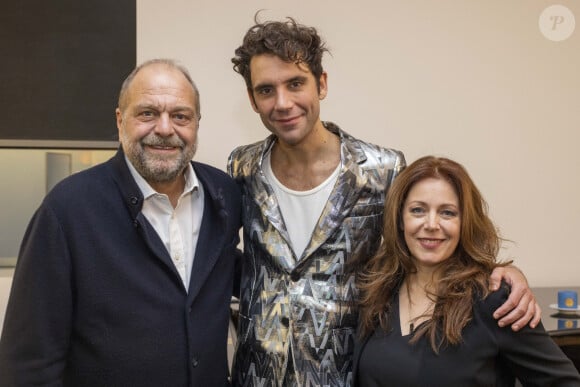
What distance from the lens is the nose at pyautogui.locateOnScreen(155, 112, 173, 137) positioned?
1.80 m

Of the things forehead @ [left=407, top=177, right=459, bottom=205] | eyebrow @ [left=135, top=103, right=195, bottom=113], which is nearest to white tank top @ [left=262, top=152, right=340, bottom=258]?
forehead @ [left=407, top=177, right=459, bottom=205]

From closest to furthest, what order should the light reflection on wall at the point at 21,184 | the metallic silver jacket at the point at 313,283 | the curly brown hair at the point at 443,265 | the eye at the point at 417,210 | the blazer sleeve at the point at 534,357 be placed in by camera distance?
the blazer sleeve at the point at 534,357
the curly brown hair at the point at 443,265
the eye at the point at 417,210
the metallic silver jacket at the point at 313,283
the light reflection on wall at the point at 21,184

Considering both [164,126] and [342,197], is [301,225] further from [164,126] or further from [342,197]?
[164,126]

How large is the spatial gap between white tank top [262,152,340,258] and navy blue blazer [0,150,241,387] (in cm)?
30

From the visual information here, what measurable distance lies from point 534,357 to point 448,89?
2207 millimetres

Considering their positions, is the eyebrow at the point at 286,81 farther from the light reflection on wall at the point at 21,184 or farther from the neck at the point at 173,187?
the light reflection on wall at the point at 21,184

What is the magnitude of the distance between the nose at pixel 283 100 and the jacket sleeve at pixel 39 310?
0.73 meters

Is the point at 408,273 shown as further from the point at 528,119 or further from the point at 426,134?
the point at 528,119

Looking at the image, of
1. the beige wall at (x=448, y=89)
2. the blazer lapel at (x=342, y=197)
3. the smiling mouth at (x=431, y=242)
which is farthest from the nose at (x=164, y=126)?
the beige wall at (x=448, y=89)

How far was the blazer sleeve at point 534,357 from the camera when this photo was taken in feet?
5.07

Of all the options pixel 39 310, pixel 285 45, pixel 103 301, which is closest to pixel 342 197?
pixel 285 45

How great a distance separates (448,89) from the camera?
3.52m

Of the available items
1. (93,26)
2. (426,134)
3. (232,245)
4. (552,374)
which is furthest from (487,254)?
(93,26)

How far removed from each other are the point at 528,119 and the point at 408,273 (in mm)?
2110
